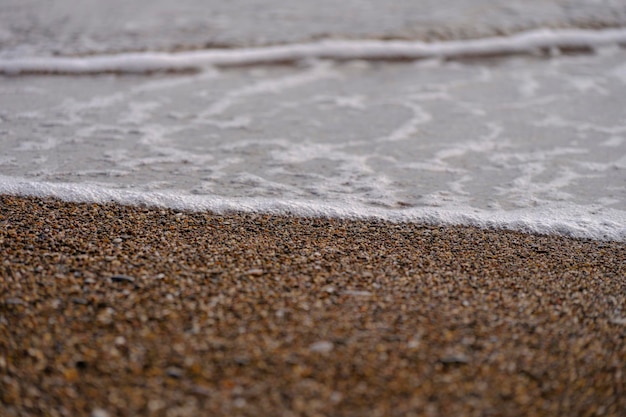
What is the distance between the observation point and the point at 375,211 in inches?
109

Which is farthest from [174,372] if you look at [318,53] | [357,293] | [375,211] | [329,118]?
[318,53]

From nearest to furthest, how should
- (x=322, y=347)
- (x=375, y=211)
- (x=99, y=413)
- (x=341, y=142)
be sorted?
(x=99, y=413) < (x=322, y=347) < (x=375, y=211) < (x=341, y=142)

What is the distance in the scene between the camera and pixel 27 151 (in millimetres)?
3301

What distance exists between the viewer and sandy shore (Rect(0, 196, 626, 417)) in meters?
1.66

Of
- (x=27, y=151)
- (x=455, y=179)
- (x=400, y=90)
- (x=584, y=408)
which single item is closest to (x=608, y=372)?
(x=584, y=408)

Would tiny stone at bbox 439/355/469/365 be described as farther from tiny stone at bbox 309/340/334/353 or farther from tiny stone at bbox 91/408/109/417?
tiny stone at bbox 91/408/109/417

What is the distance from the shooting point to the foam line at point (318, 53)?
493 centimetres

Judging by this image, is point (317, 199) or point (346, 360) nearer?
point (346, 360)

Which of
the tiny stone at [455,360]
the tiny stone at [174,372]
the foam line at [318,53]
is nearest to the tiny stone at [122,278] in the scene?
the tiny stone at [174,372]

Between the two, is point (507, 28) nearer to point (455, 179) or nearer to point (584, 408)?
point (455, 179)

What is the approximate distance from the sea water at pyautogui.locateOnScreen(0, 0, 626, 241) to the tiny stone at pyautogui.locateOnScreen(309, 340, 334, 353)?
957 millimetres

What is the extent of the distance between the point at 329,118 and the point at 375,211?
129 cm

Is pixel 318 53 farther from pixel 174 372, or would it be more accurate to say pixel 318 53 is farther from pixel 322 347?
pixel 174 372

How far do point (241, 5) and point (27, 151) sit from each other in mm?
3869
